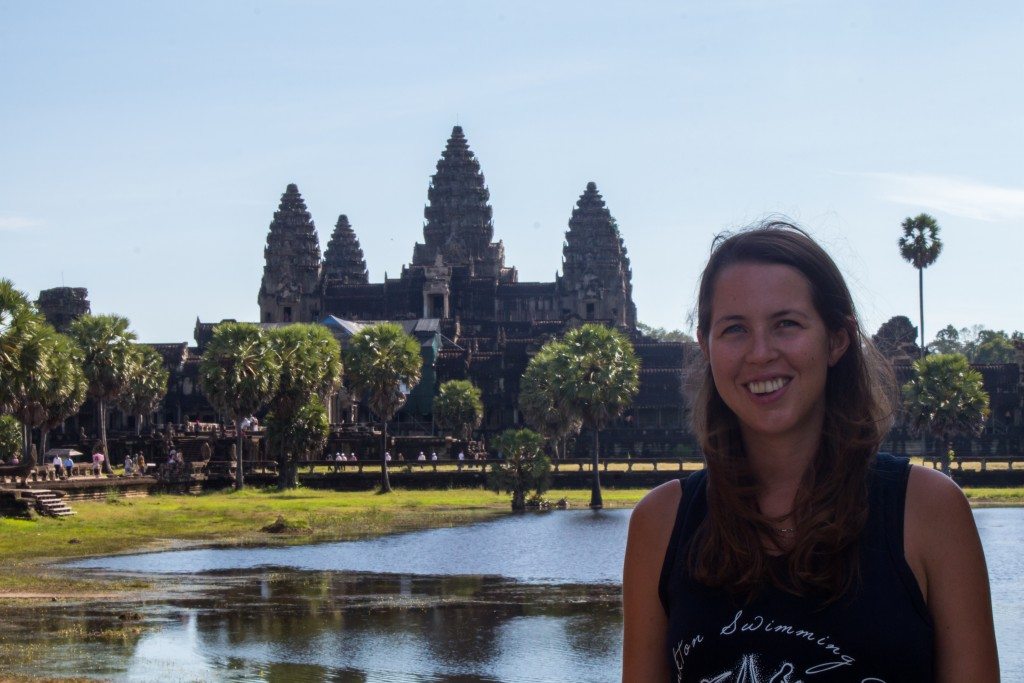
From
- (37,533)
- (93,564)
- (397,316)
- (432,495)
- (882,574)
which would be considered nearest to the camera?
(882,574)

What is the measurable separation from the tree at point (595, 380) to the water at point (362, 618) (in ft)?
60.3

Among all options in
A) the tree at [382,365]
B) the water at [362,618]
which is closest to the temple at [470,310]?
the tree at [382,365]

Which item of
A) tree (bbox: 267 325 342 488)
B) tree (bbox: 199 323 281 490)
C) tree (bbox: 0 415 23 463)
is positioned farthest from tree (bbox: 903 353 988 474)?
tree (bbox: 0 415 23 463)

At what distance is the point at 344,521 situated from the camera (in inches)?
2116

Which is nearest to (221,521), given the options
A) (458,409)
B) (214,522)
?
(214,522)

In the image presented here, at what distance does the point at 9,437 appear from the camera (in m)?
79.9

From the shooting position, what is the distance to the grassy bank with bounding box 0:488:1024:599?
35.7 metres

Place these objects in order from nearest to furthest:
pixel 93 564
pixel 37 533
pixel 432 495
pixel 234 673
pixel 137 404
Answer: pixel 234 673 → pixel 93 564 → pixel 37 533 → pixel 432 495 → pixel 137 404

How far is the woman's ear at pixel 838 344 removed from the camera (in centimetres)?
414

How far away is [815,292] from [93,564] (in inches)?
1402

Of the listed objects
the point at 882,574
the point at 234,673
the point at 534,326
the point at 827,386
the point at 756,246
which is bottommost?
the point at 234,673

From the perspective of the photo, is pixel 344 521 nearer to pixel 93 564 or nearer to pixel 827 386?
pixel 93 564

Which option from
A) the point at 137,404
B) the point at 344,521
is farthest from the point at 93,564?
the point at 137,404

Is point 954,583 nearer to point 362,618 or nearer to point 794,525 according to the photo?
point 794,525
